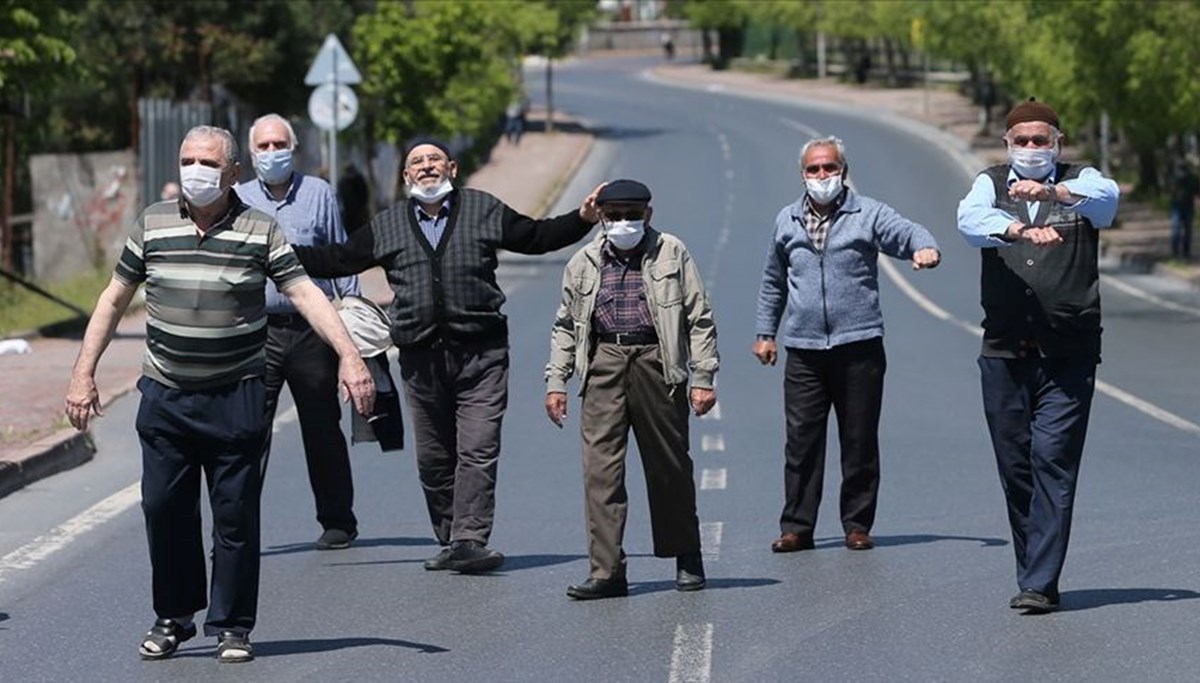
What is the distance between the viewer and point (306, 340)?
12000 millimetres

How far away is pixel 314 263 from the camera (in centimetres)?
1143

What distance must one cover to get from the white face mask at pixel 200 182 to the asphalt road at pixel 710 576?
172 cm

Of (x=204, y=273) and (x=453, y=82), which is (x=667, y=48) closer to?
(x=453, y=82)

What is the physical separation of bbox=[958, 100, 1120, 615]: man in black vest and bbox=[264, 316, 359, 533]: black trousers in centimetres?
340

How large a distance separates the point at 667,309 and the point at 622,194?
534mm

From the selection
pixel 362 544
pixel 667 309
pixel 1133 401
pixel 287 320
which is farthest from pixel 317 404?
pixel 1133 401

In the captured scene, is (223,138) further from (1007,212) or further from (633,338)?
(1007,212)

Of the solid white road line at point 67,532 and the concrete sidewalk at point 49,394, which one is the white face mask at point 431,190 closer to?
the solid white road line at point 67,532

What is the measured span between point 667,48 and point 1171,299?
100140 millimetres

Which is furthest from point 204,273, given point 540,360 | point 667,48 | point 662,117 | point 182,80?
point 667,48

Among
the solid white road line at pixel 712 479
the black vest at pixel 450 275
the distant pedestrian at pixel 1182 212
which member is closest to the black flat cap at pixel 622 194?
the black vest at pixel 450 275

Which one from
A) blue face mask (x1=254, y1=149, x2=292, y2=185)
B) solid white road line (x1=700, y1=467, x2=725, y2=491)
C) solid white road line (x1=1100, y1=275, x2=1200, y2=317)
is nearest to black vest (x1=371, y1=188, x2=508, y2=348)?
blue face mask (x1=254, y1=149, x2=292, y2=185)

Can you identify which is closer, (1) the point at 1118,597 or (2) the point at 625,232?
(1) the point at 1118,597

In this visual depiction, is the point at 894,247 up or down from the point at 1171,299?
up
